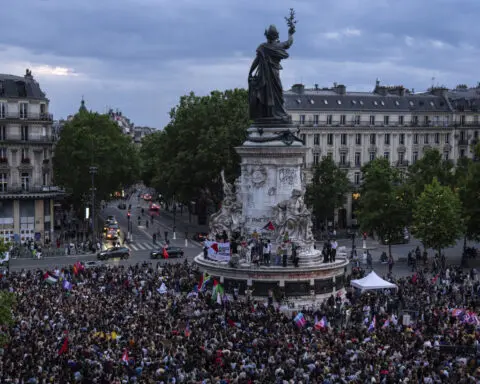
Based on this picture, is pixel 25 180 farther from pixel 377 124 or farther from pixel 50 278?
pixel 377 124

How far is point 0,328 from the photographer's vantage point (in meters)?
35.7

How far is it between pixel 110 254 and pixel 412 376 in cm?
4632

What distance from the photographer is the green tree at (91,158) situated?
89.0 m

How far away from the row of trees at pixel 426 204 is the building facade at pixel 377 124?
1267 cm

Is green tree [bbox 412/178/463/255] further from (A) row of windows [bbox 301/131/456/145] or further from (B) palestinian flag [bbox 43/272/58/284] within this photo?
(A) row of windows [bbox 301/131/456/145]

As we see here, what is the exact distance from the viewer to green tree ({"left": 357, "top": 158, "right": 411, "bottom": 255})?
2729 inches

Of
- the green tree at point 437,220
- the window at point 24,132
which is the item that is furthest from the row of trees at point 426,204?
the window at point 24,132

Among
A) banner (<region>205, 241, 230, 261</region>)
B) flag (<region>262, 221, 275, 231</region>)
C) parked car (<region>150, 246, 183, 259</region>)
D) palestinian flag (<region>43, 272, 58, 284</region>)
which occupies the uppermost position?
flag (<region>262, 221, 275, 231</region>)

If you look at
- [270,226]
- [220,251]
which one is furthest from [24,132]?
[270,226]

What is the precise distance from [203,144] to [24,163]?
19280 mm

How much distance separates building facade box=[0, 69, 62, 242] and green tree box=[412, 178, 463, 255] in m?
40.4

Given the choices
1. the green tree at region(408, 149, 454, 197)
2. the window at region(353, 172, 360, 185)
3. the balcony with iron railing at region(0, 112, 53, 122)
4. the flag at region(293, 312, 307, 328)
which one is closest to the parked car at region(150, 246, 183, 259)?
the balcony with iron railing at region(0, 112, 53, 122)

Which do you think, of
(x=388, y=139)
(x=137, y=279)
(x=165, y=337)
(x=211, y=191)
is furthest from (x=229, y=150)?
(x=165, y=337)

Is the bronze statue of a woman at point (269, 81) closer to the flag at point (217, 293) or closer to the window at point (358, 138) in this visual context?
the flag at point (217, 293)
